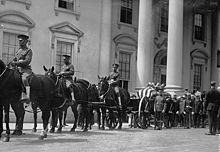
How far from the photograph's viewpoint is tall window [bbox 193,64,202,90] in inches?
1356

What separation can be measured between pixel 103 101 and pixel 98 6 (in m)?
11.2

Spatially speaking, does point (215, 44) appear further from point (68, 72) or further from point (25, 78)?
point (25, 78)

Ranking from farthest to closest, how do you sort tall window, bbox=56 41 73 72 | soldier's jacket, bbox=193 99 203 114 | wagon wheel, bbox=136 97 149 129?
tall window, bbox=56 41 73 72 < soldier's jacket, bbox=193 99 203 114 < wagon wheel, bbox=136 97 149 129

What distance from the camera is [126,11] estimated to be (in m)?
30.0

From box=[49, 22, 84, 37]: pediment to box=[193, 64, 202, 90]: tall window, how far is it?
11.9 m

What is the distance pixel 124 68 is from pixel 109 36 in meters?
2.80

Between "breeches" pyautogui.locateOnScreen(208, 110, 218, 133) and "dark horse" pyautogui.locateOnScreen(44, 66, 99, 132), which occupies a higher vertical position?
"dark horse" pyautogui.locateOnScreen(44, 66, 99, 132)

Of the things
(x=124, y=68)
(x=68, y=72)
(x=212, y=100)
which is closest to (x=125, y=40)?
(x=124, y=68)

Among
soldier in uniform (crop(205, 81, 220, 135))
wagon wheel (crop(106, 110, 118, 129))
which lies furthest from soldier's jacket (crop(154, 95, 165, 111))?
soldier in uniform (crop(205, 81, 220, 135))

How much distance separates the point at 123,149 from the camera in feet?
34.0

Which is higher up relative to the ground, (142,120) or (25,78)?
(25,78)

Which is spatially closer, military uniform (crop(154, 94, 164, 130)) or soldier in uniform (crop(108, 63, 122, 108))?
soldier in uniform (crop(108, 63, 122, 108))

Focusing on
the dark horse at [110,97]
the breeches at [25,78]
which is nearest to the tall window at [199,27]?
the dark horse at [110,97]

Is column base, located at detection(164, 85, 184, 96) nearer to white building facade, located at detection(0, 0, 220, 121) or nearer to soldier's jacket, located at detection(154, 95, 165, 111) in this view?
white building facade, located at detection(0, 0, 220, 121)
